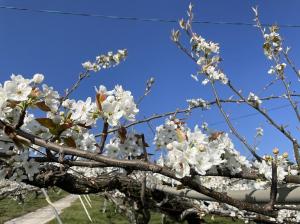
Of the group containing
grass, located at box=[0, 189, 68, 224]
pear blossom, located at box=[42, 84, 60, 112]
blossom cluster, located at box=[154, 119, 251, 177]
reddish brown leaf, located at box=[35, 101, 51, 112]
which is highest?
grass, located at box=[0, 189, 68, 224]

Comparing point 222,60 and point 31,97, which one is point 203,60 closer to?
point 222,60

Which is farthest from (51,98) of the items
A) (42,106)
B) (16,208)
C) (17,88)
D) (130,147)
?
(16,208)

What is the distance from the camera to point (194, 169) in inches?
53.3

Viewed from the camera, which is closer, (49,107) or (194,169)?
(194,169)

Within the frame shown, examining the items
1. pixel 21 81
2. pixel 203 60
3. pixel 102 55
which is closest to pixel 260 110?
pixel 203 60

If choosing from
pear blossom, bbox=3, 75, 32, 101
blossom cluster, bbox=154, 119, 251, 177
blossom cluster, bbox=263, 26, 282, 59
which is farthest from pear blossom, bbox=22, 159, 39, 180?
blossom cluster, bbox=263, 26, 282, 59

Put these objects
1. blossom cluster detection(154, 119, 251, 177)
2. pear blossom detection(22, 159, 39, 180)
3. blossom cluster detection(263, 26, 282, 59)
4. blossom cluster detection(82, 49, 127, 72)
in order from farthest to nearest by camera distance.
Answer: blossom cluster detection(82, 49, 127, 72), blossom cluster detection(263, 26, 282, 59), pear blossom detection(22, 159, 39, 180), blossom cluster detection(154, 119, 251, 177)

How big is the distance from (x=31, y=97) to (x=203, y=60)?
3.85 meters

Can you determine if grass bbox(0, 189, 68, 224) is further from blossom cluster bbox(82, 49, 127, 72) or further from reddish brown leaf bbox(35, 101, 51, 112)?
reddish brown leaf bbox(35, 101, 51, 112)

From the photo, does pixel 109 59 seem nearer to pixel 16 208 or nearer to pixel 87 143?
pixel 87 143

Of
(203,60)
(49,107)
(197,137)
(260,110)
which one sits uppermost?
(203,60)

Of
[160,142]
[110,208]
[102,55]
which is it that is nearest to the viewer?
[160,142]

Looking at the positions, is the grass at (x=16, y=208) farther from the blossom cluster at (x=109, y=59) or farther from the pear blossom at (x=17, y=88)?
the pear blossom at (x=17, y=88)

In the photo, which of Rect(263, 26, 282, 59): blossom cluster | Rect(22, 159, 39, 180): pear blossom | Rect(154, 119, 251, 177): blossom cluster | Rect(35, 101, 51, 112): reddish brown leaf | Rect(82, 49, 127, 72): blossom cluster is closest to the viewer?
Rect(154, 119, 251, 177): blossom cluster
